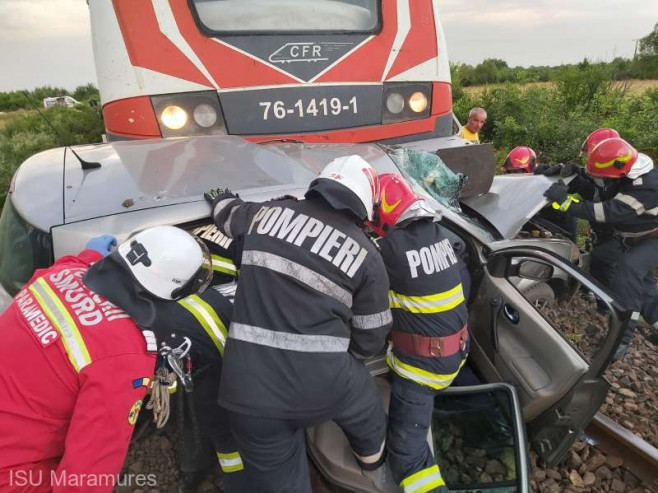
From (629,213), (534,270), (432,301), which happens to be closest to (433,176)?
(534,270)

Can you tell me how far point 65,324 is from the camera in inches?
61.1

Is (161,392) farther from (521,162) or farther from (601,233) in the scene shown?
(521,162)

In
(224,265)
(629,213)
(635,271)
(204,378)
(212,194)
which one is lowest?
(635,271)

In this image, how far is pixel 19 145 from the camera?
10789 mm

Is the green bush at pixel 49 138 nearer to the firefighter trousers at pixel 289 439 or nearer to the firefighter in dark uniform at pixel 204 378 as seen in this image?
the firefighter in dark uniform at pixel 204 378

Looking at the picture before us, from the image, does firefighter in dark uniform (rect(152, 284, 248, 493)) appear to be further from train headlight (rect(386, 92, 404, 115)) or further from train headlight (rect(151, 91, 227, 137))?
train headlight (rect(386, 92, 404, 115))

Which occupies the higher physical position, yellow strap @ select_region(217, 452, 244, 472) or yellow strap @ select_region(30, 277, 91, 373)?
yellow strap @ select_region(30, 277, 91, 373)

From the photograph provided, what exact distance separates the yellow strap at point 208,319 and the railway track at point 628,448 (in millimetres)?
2304

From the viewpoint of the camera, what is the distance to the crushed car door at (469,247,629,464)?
2082mm

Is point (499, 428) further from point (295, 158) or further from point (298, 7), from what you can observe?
point (298, 7)

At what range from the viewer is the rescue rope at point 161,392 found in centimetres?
181

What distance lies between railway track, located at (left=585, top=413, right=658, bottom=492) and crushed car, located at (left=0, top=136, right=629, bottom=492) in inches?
23.9

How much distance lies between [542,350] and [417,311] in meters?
0.69

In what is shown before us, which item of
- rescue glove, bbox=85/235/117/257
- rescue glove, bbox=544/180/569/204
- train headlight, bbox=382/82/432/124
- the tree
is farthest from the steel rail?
the tree
